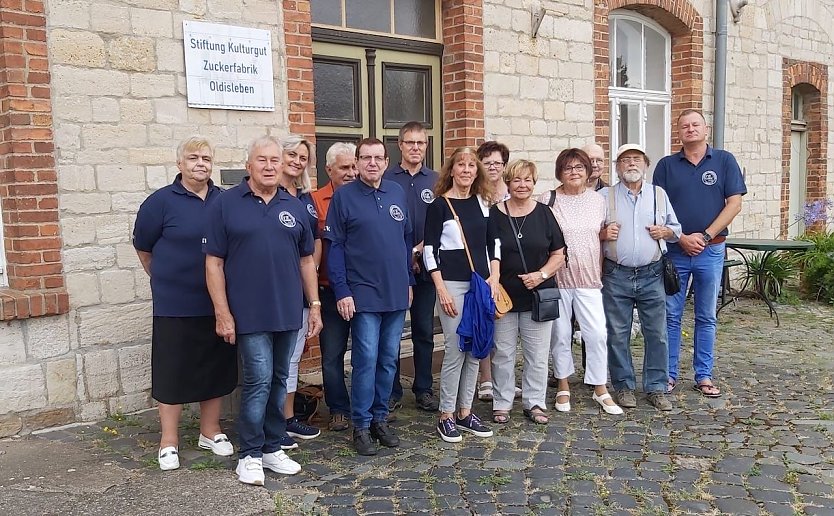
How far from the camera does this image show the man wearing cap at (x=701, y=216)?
5.27 m

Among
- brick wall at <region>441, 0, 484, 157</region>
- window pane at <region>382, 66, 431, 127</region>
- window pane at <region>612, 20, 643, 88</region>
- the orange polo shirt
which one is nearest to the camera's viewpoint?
the orange polo shirt

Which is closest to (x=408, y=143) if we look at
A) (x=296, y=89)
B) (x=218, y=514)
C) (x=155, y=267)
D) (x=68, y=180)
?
(x=296, y=89)

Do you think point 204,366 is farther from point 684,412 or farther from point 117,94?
point 684,412

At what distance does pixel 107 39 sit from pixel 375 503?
3.30 meters

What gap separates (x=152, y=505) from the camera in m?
3.63

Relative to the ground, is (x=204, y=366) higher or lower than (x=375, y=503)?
higher

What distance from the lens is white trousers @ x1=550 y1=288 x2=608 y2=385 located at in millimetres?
4996

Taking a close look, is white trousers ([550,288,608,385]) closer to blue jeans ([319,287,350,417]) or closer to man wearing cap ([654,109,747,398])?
man wearing cap ([654,109,747,398])

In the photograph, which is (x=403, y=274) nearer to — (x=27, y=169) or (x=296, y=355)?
(x=296, y=355)

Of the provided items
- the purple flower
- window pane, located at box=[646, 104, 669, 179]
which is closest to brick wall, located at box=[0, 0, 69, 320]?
window pane, located at box=[646, 104, 669, 179]

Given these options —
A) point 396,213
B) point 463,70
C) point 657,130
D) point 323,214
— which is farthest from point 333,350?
point 657,130

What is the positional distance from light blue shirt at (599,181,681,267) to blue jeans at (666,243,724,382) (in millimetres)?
339

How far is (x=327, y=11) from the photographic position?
6250 millimetres

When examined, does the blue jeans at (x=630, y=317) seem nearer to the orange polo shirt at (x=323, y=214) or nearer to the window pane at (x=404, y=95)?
the orange polo shirt at (x=323, y=214)
